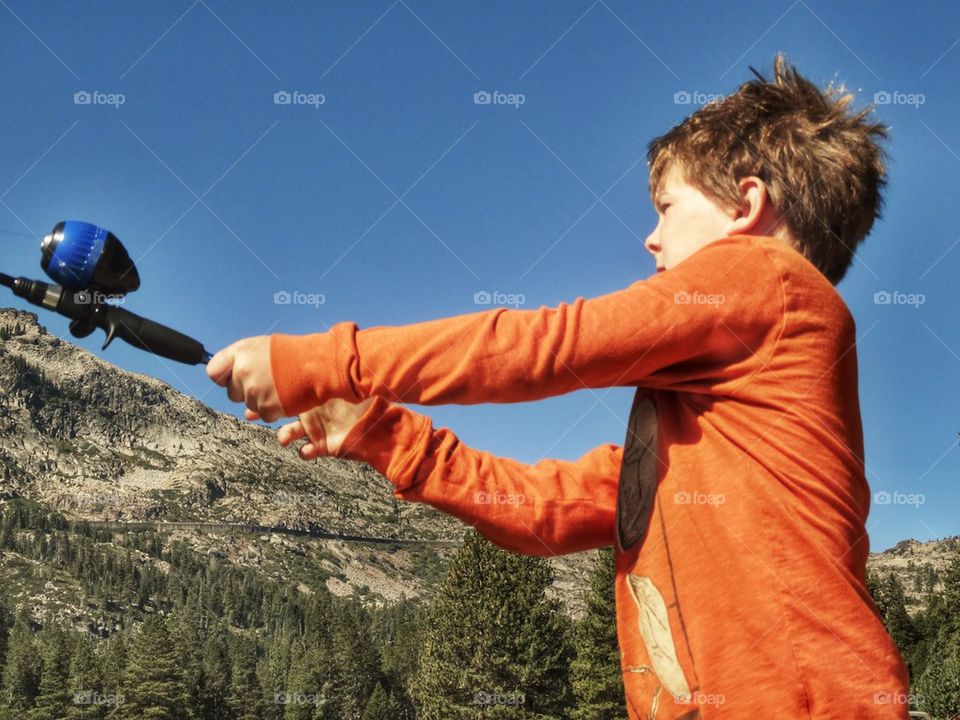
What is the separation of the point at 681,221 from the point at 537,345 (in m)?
0.86

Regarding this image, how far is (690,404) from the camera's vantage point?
2.53 m

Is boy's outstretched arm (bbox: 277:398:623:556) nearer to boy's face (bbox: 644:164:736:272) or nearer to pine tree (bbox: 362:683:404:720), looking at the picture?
boy's face (bbox: 644:164:736:272)

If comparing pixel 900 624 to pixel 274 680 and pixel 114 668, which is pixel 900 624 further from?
pixel 274 680

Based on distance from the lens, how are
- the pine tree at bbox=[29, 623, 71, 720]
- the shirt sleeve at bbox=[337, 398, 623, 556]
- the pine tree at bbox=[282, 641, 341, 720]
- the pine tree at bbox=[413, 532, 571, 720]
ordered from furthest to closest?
the pine tree at bbox=[29, 623, 71, 720] → the pine tree at bbox=[282, 641, 341, 720] → the pine tree at bbox=[413, 532, 571, 720] → the shirt sleeve at bbox=[337, 398, 623, 556]

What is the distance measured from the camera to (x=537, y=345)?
2158 millimetres

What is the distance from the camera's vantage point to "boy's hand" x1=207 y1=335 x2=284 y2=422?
7.06 ft

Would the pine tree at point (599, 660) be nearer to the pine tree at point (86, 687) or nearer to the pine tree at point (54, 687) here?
the pine tree at point (86, 687)

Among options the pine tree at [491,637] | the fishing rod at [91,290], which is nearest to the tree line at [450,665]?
the pine tree at [491,637]

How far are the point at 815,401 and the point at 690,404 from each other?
311mm

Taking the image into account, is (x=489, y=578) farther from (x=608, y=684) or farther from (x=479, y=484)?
(x=479, y=484)

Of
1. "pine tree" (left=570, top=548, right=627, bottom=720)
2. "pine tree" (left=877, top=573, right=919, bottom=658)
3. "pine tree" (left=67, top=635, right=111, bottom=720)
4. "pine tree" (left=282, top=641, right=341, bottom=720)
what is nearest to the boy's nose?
"pine tree" (left=570, top=548, right=627, bottom=720)

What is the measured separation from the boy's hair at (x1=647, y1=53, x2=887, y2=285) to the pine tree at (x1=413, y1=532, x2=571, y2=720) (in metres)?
44.0

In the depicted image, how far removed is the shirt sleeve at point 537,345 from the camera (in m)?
2.13

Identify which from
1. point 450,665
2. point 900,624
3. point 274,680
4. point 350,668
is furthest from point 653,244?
point 274,680
